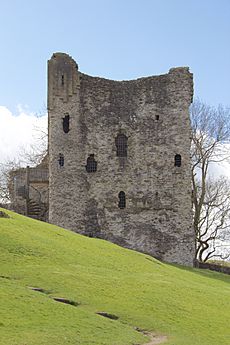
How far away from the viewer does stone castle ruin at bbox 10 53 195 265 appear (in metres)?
50.1

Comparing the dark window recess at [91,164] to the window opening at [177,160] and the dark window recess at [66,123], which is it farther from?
the window opening at [177,160]

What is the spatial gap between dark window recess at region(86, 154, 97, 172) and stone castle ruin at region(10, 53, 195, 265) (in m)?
0.08

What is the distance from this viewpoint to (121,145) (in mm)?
51500

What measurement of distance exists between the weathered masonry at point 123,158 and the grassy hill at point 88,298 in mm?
14697

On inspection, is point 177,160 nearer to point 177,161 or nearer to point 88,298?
point 177,161

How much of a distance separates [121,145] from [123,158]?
3.50 ft

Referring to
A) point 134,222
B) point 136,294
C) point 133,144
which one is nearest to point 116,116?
point 133,144

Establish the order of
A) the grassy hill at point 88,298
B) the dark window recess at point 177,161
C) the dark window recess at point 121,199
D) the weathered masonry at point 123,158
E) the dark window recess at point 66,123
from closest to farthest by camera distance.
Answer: the grassy hill at point 88,298, the weathered masonry at point 123,158, the dark window recess at point 177,161, the dark window recess at point 121,199, the dark window recess at point 66,123

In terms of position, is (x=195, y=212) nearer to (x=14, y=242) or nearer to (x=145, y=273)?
(x=145, y=273)

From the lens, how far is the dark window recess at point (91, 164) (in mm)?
51338

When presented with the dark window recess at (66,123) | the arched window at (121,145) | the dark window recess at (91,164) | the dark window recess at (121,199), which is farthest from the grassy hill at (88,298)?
the dark window recess at (66,123)

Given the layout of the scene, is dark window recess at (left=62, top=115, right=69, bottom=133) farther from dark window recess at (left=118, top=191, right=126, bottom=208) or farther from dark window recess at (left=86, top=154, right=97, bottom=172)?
dark window recess at (left=118, top=191, right=126, bottom=208)

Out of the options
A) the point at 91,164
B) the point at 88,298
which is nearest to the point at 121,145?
the point at 91,164

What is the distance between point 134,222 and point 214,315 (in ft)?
83.9
